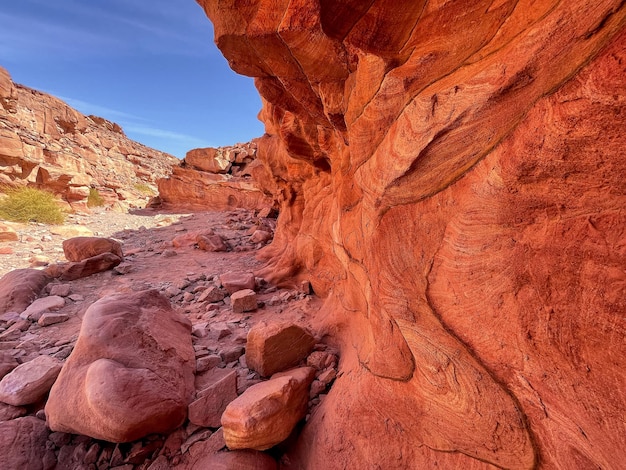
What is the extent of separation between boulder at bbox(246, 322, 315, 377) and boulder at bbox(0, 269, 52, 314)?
14.4 feet

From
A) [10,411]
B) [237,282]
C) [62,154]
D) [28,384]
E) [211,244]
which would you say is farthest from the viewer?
[62,154]

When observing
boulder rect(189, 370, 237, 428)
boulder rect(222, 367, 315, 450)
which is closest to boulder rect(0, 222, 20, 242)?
boulder rect(189, 370, 237, 428)

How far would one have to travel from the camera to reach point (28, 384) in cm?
234

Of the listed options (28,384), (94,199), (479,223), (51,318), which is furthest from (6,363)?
(94,199)

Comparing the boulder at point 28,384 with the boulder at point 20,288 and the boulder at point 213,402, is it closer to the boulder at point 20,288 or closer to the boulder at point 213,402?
the boulder at point 213,402

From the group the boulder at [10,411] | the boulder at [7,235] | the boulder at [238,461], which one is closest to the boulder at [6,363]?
the boulder at [10,411]

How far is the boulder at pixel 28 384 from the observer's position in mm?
2291

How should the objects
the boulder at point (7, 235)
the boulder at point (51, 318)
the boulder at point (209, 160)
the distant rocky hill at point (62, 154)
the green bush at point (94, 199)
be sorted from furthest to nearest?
the boulder at point (209, 160), the green bush at point (94, 199), the distant rocky hill at point (62, 154), the boulder at point (7, 235), the boulder at point (51, 318)

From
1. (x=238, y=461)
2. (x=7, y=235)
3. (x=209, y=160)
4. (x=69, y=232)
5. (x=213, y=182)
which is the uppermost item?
(x=209, y=160)

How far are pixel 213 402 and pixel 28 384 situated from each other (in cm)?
164

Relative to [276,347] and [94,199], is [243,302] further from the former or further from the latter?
[94,199]

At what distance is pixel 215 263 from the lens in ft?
22.9

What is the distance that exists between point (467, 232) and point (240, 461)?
203 cm

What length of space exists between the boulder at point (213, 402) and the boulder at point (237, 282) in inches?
95.8
